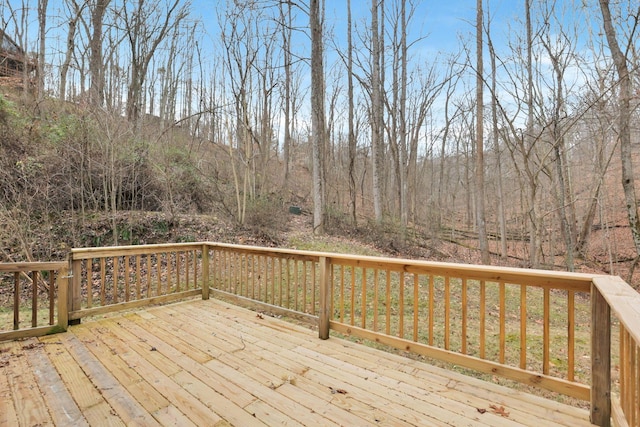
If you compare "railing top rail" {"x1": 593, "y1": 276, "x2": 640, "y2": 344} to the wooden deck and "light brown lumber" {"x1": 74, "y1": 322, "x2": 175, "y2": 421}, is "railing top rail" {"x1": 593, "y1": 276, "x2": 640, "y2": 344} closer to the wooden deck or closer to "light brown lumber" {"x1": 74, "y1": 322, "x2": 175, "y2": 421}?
the wooden deck

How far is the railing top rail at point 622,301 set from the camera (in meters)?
1.24

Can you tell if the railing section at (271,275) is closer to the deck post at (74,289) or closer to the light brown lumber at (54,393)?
the deck post at (74,289)

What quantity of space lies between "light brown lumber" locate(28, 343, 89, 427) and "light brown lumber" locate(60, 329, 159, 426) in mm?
171

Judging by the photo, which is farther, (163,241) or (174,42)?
(174,42)

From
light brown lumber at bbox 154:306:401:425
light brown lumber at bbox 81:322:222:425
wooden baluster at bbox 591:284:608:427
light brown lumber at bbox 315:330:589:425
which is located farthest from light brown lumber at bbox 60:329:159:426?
wooden baluster at bbox 591:284:608:427

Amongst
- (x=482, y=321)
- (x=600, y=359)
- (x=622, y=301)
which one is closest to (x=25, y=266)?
(x=482, y=321)

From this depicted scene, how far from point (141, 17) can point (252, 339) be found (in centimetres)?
963

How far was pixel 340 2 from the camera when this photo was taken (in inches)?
543

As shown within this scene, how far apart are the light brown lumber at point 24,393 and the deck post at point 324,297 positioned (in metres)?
2.18

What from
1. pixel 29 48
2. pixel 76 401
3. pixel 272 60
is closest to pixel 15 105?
pixel 29 48

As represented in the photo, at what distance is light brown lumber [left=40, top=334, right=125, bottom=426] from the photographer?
6.37 feet

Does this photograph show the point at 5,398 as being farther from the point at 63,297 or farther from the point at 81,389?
the point at 63,297

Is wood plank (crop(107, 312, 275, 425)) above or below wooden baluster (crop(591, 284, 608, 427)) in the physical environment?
below

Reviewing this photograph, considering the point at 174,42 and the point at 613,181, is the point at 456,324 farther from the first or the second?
the point at 613,181
